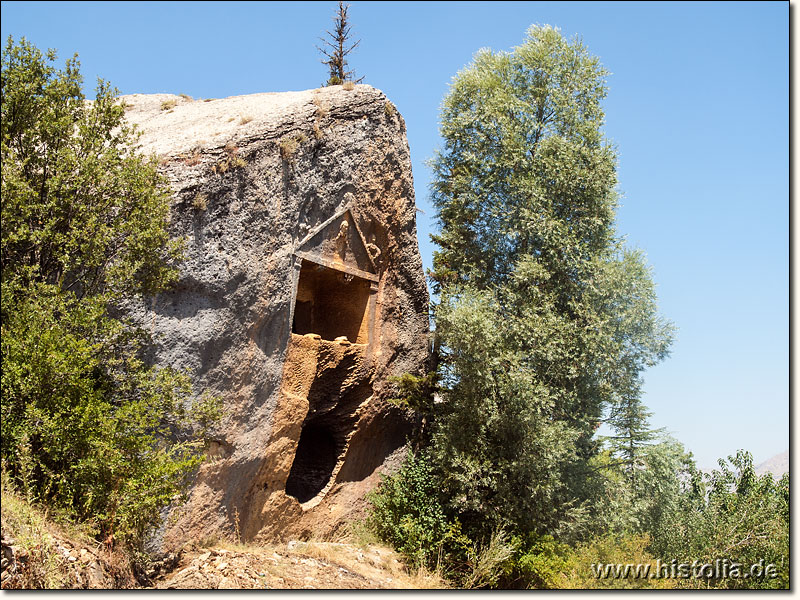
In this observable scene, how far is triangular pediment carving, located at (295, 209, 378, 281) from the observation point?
42.5ft

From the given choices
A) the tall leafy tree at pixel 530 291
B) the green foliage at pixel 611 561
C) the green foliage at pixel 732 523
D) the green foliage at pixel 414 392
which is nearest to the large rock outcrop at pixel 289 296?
the green foliage at pixel 414 392

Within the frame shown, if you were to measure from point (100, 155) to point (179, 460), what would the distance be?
4630mm

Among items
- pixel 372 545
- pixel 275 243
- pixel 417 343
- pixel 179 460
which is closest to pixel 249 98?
pixel 275 243

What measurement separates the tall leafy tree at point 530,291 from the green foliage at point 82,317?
17.6 ft

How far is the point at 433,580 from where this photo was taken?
507 inches

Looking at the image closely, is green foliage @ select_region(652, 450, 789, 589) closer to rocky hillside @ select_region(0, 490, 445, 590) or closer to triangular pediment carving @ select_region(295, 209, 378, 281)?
rocky hillside @ select_region(0, 490, 445, 590)

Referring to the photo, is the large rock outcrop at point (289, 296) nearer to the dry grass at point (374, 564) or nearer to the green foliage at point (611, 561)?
→ the dry grass at point (374, 564)

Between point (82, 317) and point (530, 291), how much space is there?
8884 millimetres

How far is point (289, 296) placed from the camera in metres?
12.4

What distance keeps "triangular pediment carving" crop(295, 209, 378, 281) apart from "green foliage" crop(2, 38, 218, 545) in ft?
8.57

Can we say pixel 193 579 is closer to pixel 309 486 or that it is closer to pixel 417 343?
pixel 309 486

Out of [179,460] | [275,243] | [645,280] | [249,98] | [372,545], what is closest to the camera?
[179,460]

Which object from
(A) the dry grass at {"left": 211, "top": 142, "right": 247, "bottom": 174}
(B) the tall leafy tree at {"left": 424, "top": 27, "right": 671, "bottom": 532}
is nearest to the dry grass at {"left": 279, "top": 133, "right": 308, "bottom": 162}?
(A) the dry grass at {"left": 211, "top": 142, "right": 247, "bottom": 174}

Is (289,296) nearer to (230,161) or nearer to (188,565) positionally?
(230,161)
